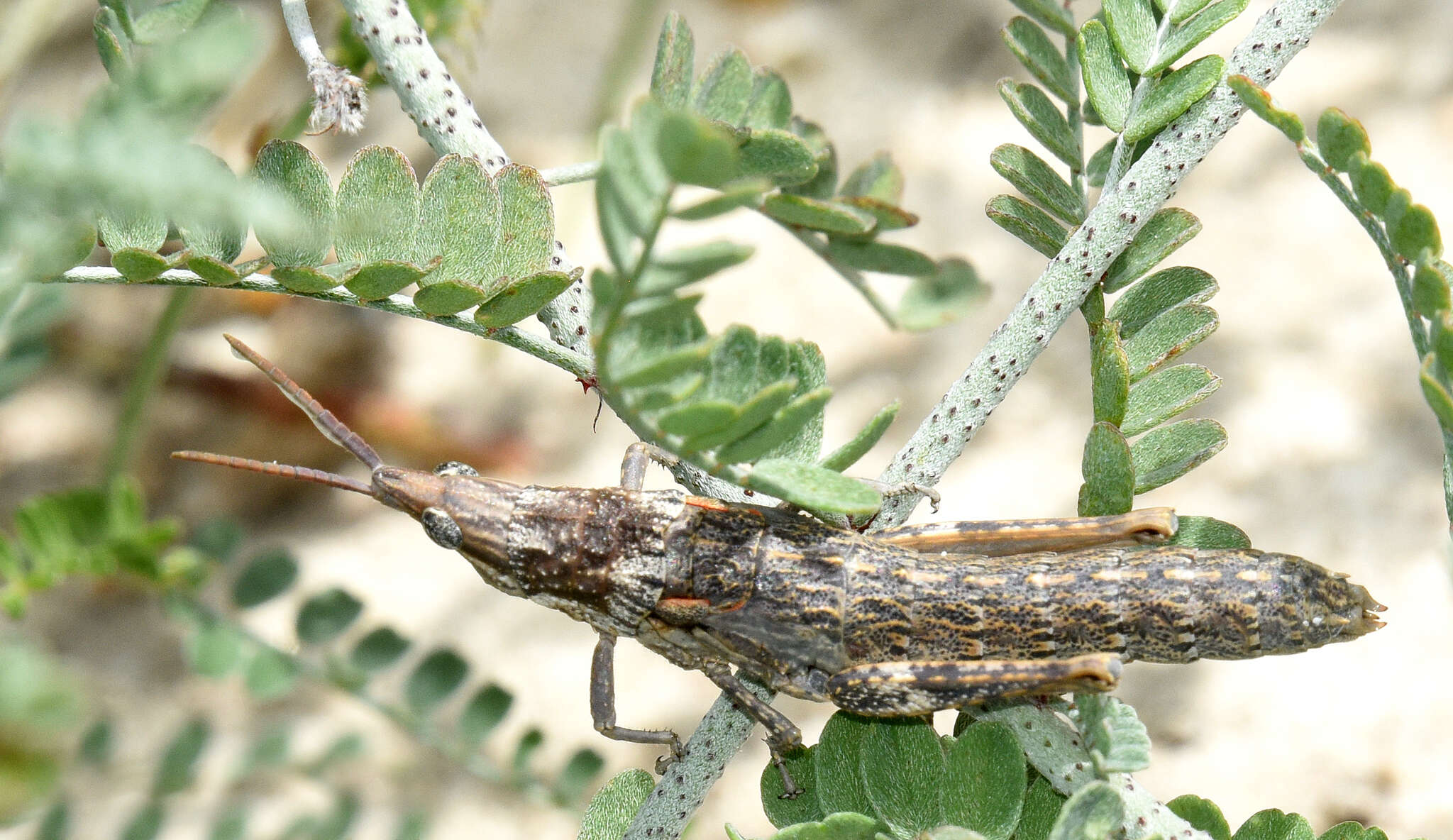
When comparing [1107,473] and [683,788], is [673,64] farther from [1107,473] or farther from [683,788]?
[683,788]

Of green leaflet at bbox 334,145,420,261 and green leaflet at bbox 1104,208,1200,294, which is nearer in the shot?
green leaflet at bbox 334,145,420,261

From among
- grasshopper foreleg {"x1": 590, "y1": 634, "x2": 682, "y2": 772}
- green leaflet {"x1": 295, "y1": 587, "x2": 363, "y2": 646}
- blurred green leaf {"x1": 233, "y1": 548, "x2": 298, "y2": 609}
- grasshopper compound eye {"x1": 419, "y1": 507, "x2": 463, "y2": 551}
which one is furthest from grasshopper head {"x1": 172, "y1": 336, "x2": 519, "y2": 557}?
blurred green leaf {"x1": 233, "y1": 548, "x2": 298, "y2": 609}

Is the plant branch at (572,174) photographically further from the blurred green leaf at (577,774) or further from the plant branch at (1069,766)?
the blurred green leaf at (577,774)

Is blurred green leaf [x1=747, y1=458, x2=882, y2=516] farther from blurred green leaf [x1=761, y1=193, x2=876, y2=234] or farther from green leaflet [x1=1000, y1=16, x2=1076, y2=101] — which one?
green leaflet [x1=1000, y1=16, x2=1076, y2=101]

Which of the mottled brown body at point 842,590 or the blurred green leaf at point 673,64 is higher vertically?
the blurred green leaf at point 673,64

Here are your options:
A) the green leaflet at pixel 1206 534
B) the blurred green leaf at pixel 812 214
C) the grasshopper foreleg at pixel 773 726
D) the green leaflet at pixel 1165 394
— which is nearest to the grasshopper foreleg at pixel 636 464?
the grasshopper foreleg at pixel 773 726
